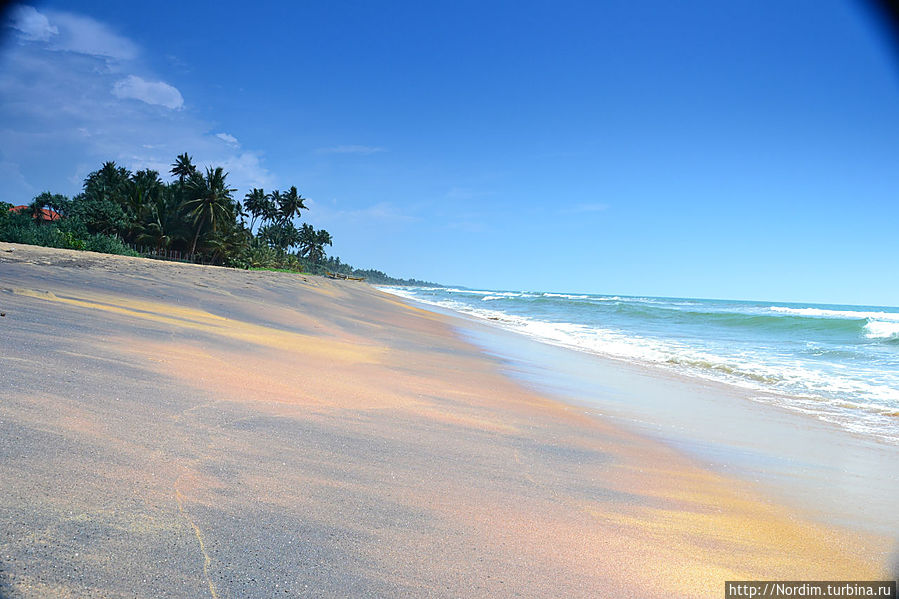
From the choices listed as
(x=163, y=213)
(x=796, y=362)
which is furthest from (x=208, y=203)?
(x=796, y=362)

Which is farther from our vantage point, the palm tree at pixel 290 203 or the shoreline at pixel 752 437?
the palm tree at pixel 290 203

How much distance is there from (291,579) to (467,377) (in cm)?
515

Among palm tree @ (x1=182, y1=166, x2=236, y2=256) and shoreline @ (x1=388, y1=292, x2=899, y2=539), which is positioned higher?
palm tree @ (x1=182, y1=166, x2=236, y2=256)

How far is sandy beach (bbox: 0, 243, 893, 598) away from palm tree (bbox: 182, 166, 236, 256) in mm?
45507

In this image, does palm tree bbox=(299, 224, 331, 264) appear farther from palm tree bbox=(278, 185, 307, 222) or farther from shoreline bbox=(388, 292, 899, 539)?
shoreline bbox=(388, 292, 899, 539)

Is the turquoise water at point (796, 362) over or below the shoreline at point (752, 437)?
over

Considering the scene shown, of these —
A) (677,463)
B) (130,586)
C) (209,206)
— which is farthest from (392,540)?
(209,206)

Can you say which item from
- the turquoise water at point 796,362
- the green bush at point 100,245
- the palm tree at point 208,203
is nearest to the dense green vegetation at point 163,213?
the palm tree at point 208,203

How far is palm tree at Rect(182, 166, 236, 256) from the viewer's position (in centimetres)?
4553

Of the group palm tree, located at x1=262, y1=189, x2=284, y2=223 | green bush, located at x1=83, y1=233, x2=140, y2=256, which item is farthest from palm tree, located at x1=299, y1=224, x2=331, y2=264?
green bush, located at x1=83, y1=233, x2=140, y2=256

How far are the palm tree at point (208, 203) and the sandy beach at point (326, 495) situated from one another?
45.5m

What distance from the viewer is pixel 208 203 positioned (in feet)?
150

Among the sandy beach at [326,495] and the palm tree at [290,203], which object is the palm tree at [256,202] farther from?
the sandy beach at [326,495]

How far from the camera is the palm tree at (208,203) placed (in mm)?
45531
